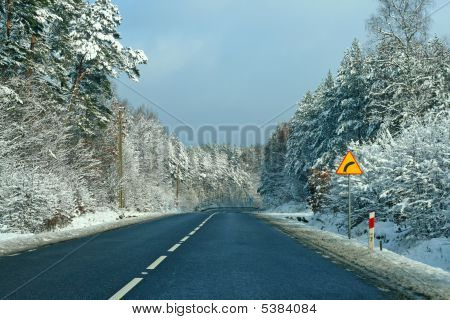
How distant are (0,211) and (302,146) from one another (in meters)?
40.3

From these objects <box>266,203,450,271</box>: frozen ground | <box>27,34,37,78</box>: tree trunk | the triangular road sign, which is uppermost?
<box>27,34,37,78</box>: tree trunk

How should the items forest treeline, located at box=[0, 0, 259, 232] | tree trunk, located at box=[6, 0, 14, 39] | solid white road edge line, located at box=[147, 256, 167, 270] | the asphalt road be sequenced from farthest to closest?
tree trunk, located at box=[6, 0, 14, 39] → forest treeline, located at box=[0, 0, 259, 232] → solid white road edge line, located at box=[147, 256, 167, 270] → the asphalt road

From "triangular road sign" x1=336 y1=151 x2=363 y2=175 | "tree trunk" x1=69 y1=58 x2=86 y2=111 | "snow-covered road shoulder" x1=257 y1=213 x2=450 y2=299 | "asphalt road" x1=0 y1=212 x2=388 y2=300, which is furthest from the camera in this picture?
"tree trunk" x1=69 y1=58 x2=86 y2=111

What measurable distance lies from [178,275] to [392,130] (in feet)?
82.8

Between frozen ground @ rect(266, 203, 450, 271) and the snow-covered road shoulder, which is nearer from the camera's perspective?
the snow-covered road shoulder

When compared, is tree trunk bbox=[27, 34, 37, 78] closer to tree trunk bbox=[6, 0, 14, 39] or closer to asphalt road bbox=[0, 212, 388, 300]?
tree trunk bbox=[6, 0, 14, 39]

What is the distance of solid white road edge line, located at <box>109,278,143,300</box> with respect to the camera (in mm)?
6169

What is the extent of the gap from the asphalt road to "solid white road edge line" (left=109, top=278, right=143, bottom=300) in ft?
0.04

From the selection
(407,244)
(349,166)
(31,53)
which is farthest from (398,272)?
(31,53)

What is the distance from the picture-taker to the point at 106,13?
104 ft

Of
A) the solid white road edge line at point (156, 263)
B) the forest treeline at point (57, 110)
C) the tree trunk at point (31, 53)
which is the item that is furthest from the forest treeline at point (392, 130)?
the tree trunk at point (31, 53)

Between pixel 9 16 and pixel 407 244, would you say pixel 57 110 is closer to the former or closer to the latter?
pixel 9 16

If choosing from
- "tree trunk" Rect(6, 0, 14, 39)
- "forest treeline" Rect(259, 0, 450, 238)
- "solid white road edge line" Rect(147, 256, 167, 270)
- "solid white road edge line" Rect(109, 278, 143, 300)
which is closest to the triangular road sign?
"forest treeline" Rect(259, 0, 450, 238)

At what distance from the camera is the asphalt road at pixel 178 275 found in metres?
6.43
